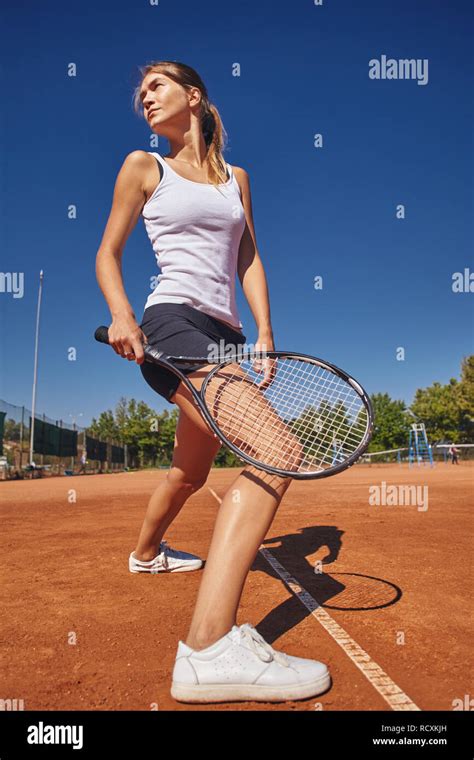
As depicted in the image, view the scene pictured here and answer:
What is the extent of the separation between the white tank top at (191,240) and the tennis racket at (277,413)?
347mm

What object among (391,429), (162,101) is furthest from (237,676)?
(391,429)

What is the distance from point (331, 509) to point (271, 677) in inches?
222

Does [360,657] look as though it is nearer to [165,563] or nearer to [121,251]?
[165,563]

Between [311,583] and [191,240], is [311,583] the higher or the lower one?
the lower one

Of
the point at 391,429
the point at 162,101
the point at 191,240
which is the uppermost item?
the point at 162,101

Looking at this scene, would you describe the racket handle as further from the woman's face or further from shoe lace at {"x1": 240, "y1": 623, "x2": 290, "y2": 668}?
shoe lace at {"x1": 240, "y1": 623, "x2": 290, "y2": 668}

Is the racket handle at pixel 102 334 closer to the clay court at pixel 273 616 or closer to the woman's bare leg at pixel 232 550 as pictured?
the woman's bare leg at pixel 232 550

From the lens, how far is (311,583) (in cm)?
307

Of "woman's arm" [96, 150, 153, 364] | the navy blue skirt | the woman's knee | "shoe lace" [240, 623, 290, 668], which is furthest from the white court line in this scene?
"woman's arm" [96, 150, 153, 364]

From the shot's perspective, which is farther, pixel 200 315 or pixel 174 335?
pixel 200 315

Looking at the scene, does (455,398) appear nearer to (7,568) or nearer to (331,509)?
(331,509)

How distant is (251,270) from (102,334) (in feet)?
2.95

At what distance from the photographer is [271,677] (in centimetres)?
169

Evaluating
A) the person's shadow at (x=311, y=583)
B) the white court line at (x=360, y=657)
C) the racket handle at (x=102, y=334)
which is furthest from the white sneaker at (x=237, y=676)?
the racket handle at (x=102, y=334)
